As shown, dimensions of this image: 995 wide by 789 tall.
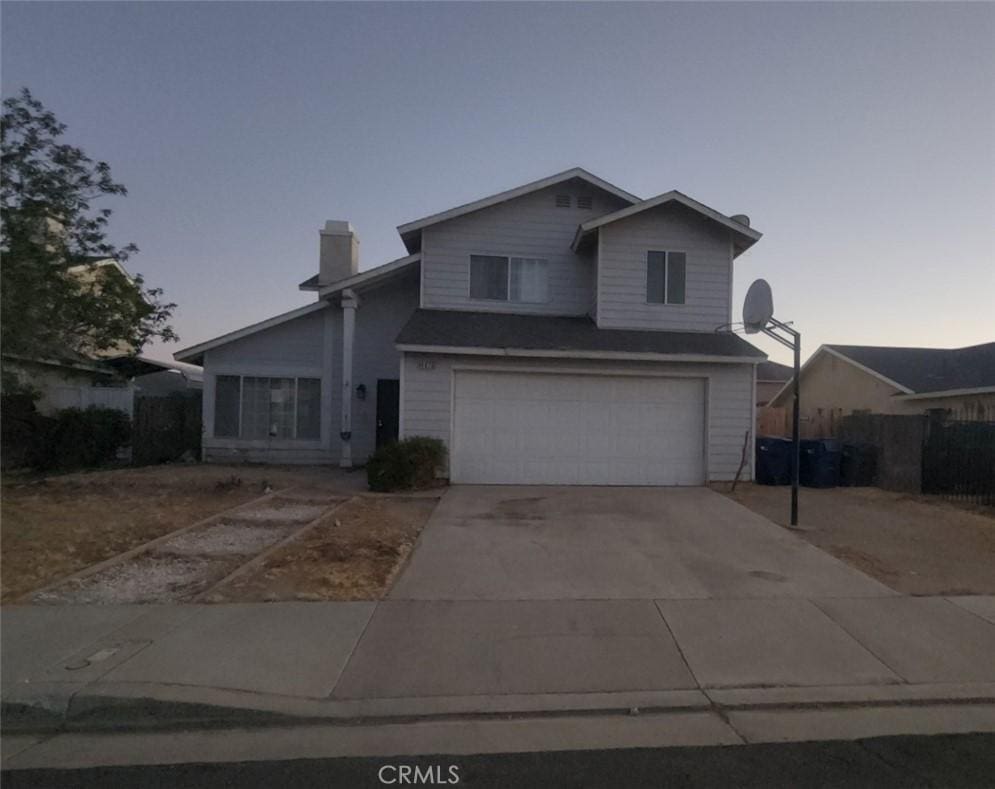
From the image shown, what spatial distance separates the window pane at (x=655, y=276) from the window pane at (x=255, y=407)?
378 inches

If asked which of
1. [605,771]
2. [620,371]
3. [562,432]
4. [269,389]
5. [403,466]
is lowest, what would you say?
[605,771]

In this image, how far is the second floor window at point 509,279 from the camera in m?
16.6

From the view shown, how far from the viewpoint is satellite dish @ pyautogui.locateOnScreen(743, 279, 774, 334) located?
1113 cm

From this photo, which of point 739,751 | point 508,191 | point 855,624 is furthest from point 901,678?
point 508,191

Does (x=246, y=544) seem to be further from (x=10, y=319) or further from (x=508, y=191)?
(x=508, y=191)

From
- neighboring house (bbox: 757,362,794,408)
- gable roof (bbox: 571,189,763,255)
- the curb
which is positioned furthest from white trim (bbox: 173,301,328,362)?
neighboring house (bbox: 757,362,794,408)

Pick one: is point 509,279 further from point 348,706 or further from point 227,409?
point 348,706

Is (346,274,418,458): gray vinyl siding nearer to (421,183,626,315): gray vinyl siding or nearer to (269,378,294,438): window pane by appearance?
(269,378,294,438): window pane

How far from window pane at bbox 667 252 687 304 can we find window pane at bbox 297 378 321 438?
8787 millimetres

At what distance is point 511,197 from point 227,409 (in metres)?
8.67

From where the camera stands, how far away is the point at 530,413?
48.4ft

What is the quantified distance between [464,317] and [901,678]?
11896 mm

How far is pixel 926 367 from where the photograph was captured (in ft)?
85.8

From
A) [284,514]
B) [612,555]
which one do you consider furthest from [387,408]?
[612,555]
